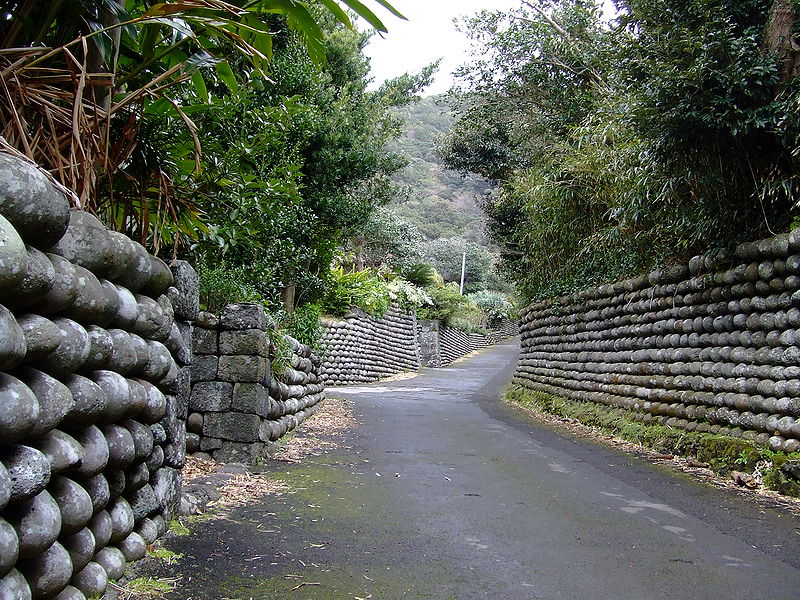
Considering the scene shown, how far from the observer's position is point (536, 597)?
305cm

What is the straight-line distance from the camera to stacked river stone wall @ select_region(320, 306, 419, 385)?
17672 mm

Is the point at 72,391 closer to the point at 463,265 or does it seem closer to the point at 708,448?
the point at 708,448

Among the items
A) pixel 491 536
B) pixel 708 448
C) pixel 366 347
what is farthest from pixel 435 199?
pixel 491 536

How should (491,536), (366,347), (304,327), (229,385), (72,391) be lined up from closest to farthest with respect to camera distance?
(72,391) → (491,536) → (229,385) → (304,327) → (366,347)

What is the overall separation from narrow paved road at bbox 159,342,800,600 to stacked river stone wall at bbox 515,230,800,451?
0.92 metres

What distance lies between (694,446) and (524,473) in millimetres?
1972

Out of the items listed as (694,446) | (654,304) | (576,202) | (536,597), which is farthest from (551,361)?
(536,597)

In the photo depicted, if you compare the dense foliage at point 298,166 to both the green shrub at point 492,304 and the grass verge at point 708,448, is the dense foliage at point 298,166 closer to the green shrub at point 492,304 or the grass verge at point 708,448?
the grass verge at point 708,448

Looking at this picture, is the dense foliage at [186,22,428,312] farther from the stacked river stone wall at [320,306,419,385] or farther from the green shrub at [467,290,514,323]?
the green shrub at [467,290,514,323]

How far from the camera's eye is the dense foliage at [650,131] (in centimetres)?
595

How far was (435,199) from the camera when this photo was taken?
5831cm

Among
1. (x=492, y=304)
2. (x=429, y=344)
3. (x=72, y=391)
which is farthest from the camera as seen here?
(x=492, y=304)

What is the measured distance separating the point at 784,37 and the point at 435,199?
52.6 m

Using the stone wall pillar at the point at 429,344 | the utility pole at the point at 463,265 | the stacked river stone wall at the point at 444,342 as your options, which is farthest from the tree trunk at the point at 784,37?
the utility pole at the point at 463,265
